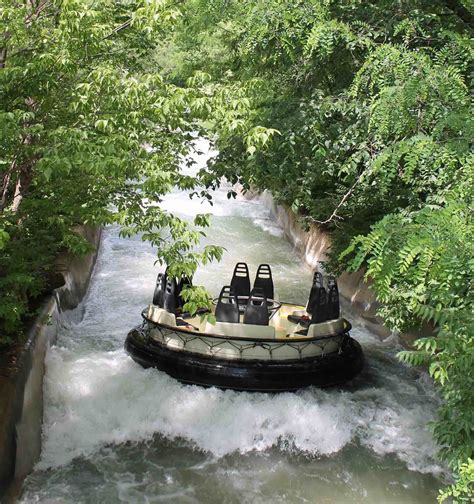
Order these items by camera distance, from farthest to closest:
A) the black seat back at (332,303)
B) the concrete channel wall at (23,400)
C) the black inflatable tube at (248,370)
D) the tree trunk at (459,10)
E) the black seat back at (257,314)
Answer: the black seat back at (332,303) < the black seat back at (257,314) < the black inflatable tube at (248,370) < the tree trunk at (459,10) < the concrete channel wall at (23,400)

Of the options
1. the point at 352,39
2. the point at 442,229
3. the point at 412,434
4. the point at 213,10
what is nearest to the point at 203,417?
the point at 412,434

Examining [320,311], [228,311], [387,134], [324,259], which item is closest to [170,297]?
[228,311]

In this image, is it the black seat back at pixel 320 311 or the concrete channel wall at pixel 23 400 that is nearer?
the concrete channel wall at pixel 23 400

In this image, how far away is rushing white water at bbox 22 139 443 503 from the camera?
6547 mm

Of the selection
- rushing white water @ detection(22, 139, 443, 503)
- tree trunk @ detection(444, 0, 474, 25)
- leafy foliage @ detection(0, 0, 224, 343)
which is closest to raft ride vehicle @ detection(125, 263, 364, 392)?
rushing white water @ detection(22, 139, 443, 503)

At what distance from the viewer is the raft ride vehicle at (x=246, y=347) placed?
821 centimetres

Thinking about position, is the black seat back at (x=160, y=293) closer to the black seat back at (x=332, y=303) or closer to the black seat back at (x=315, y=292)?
the black seat back at (x=315, y=292)

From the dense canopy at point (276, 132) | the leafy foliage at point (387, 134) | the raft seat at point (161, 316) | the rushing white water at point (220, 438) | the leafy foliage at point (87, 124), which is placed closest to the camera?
the leafy foliage at point (387, 134)

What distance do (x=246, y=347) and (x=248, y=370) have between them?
352 mm

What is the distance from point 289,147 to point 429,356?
392cm

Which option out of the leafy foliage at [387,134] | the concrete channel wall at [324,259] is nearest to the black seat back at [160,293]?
the leafy foliage at [387,134]

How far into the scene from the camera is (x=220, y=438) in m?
7.42

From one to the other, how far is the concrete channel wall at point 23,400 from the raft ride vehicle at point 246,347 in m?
1.45

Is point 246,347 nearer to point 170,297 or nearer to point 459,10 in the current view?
point 170,297
